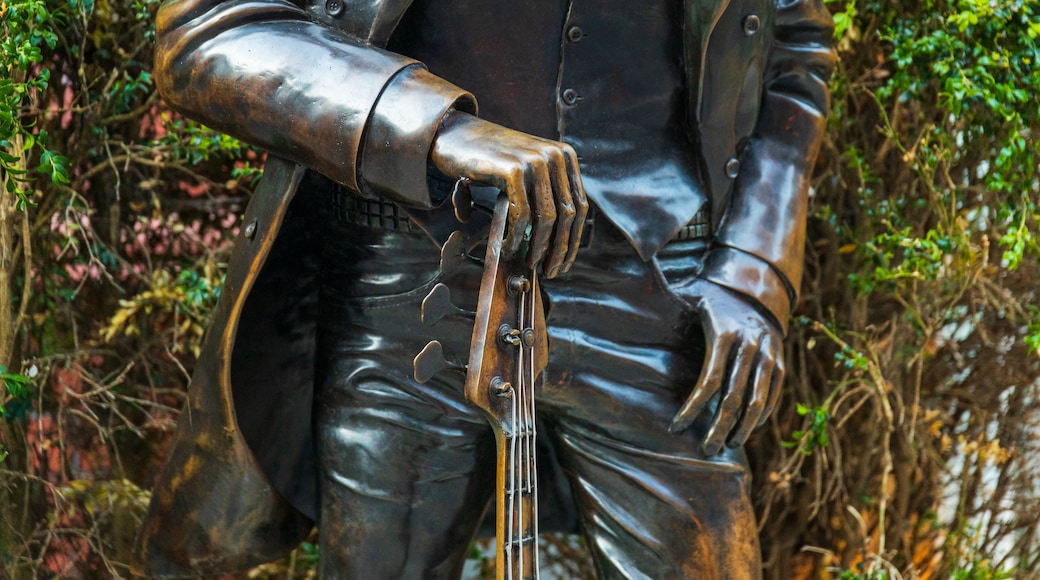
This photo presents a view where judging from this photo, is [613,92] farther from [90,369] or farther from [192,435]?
[90,369]

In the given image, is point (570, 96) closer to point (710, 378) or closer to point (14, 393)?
point (710, 378)

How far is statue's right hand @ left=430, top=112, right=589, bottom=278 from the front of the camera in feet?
4.99

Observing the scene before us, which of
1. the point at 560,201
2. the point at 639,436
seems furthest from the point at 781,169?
the point at 560,201

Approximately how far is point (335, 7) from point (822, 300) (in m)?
1.76

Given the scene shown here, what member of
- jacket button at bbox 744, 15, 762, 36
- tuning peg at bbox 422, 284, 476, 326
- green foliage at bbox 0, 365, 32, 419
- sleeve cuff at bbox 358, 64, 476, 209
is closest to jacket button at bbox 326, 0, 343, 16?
sleeve cuff at bbox 358, 64, 476, 209

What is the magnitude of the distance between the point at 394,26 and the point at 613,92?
339mm

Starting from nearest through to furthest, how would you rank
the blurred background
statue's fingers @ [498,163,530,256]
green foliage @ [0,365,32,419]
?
statue's fingers @ [498,163,530,256], green foliage @ [0,365,32,419], the blurred background

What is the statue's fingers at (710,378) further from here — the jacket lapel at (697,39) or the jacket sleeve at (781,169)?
the jacket lapel at (697,39)

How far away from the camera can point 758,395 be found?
188 centimetres

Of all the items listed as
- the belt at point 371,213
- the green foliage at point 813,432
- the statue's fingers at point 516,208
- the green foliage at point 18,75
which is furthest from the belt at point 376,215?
the green foliage at point 813,432

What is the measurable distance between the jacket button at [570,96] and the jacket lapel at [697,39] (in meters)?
0.18

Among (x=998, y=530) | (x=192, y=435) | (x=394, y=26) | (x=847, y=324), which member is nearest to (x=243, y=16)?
(x=394, y=26)

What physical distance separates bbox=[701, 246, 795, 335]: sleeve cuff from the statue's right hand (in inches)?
15.9

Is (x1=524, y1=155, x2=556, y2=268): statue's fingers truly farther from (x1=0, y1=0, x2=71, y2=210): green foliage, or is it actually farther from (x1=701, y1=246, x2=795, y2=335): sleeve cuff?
(x1=0, y1=0, x2=71, y2=210): green foliage
